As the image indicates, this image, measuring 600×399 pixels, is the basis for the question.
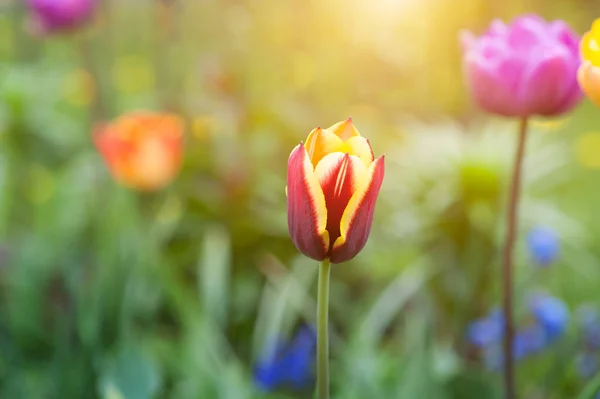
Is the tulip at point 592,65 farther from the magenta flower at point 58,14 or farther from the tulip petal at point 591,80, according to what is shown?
the magenta flower at point 58,14

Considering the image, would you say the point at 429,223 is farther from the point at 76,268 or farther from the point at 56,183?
the point at 56,183

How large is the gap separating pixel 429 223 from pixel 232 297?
1.11 ft

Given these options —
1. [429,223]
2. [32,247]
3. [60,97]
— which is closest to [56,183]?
[32,247]

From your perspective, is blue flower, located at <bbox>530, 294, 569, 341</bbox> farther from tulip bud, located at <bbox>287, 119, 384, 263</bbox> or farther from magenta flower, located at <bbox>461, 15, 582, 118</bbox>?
tulip bud, located at <bbox>287, 119, 384, 263</bbox>

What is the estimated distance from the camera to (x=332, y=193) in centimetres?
33

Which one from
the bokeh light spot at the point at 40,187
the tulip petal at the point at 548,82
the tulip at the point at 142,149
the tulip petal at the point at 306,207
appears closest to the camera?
the tulip petal at the point at 306,207

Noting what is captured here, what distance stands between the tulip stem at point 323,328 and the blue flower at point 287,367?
1.41 ft

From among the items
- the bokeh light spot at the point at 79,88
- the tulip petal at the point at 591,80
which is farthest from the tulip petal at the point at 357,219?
the bokeh light spot at the point at 79,88

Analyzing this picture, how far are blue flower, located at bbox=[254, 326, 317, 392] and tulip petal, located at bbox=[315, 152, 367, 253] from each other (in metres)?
0.47

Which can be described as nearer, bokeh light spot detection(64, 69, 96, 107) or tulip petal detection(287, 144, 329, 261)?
tulip petal detection(287, 144, 329, 261)

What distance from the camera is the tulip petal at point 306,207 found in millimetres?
318

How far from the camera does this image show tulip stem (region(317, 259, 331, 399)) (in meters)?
0.33

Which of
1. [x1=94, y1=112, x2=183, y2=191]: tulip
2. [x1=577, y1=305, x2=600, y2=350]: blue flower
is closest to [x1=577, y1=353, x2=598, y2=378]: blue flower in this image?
[x1=577, y1=305, x2=600, y2=350]: blue flower

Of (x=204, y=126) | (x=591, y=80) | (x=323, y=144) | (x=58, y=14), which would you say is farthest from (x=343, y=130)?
(x=58, y=14)
